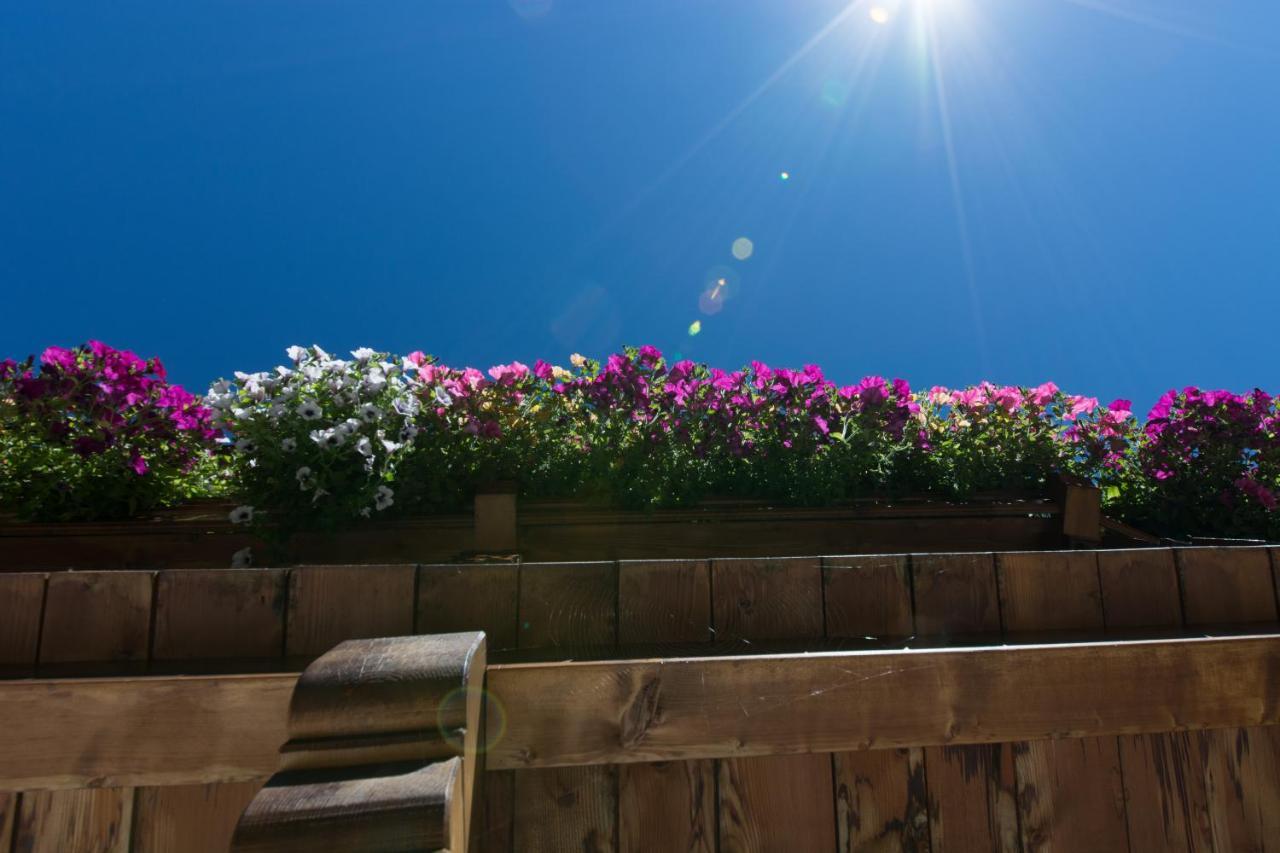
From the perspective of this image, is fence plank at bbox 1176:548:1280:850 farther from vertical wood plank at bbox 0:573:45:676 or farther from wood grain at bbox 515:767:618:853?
vertical wood plank at bbox 0:573:45:676

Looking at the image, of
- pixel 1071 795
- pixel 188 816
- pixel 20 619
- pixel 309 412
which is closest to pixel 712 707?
pixel 1071 795

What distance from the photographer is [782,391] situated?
279 centimetres

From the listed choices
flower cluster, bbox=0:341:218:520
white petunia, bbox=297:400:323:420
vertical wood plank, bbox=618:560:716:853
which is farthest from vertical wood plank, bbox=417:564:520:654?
flower cluster, bbox=0:341:218:520

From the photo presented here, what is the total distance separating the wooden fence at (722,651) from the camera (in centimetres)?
100

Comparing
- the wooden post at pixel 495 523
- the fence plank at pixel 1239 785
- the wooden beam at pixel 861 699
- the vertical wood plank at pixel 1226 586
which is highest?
the wooden post at pixel 495 523

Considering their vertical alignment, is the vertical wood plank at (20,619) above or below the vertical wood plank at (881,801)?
above

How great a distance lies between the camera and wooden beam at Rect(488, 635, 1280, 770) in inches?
39.4

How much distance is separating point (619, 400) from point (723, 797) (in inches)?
72.4

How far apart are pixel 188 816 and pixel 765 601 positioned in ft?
3.18

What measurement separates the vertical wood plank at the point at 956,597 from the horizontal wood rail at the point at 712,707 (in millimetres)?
261

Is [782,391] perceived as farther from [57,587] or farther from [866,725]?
[57,587]

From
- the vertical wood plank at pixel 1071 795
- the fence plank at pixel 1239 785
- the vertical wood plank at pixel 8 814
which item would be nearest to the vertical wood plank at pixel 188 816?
the vertical wood plank at pixel 8 814

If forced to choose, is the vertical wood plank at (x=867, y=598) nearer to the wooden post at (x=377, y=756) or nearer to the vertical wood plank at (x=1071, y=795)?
the vertical wood plank at (x=1071, y=795)

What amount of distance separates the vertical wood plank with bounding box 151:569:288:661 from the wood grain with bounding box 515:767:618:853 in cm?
52
